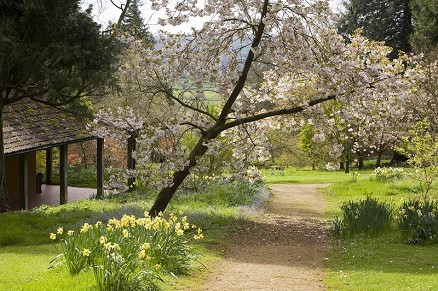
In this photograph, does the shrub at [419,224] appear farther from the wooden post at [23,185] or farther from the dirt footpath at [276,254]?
the wooden post at [23,185]

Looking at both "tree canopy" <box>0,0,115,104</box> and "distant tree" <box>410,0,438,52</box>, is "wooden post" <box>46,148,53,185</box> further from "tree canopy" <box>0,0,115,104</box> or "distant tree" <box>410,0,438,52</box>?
"distant tree" <box>410,0,438,52</box>

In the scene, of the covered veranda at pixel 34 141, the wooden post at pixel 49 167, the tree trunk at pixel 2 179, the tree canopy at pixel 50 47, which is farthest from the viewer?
the wooden post at pixel 49 167

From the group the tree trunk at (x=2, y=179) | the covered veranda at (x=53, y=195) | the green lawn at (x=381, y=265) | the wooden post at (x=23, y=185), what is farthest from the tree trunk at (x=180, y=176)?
the covered veranda at (x=53, y=195)

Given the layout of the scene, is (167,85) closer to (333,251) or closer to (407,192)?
(333,251)

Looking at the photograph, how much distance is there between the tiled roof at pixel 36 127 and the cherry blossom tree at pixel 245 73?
5362mm

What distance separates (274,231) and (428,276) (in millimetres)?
5659

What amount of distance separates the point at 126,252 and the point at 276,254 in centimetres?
420

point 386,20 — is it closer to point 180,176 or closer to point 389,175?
point 389,175

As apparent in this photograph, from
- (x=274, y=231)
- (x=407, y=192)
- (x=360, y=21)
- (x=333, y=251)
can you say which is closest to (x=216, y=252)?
(x=333, y=251)

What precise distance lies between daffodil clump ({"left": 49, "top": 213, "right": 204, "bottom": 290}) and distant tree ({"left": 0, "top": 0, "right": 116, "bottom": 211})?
864cm

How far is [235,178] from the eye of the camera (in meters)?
12.9

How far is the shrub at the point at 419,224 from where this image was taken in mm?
10984

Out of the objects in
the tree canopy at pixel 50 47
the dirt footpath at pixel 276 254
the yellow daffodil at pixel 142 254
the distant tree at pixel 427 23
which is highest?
the distant tree at pixel 427 23

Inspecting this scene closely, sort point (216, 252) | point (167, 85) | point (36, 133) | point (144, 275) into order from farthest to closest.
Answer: point (36, 133)
point (167, 85)
point (216, 252)
point (144, 275)
